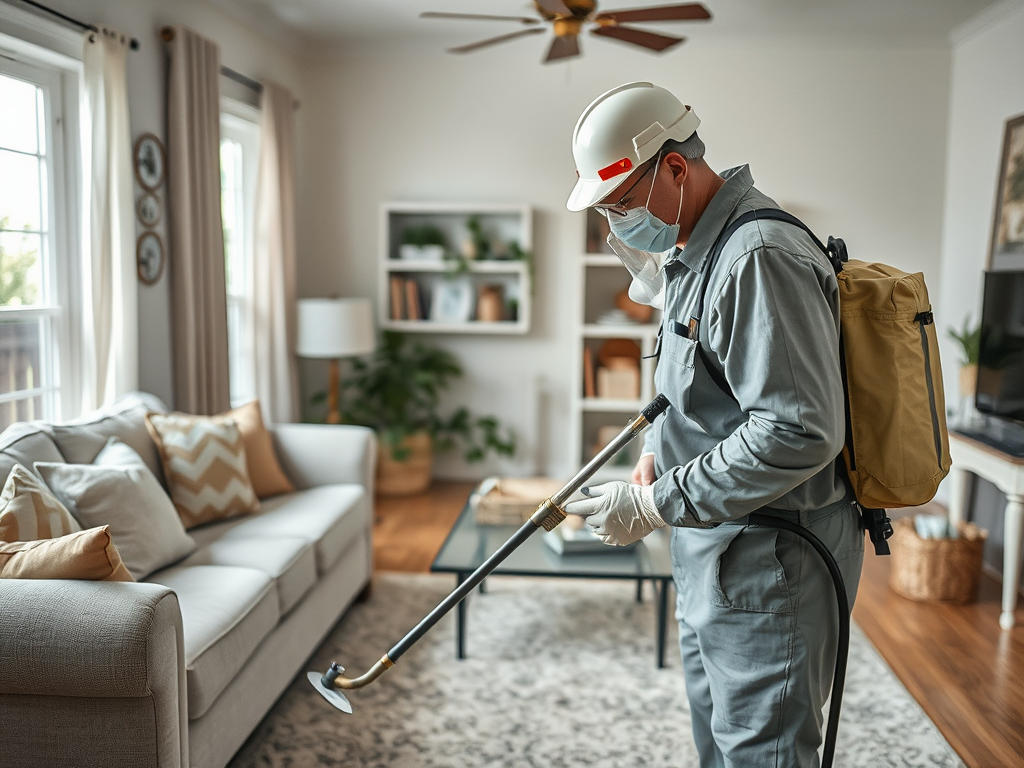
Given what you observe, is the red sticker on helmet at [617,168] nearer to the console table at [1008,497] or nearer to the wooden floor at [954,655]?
the wooden floor at [954,655]

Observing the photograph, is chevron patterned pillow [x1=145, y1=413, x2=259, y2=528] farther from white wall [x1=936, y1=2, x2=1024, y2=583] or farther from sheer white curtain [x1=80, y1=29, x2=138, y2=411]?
white wall [x1=936, y1=2, x2=1024, y2=583]

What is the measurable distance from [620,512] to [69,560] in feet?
3.74

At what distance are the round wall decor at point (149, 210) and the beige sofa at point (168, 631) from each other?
2.75 feet

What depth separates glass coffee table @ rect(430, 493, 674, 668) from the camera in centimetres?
264

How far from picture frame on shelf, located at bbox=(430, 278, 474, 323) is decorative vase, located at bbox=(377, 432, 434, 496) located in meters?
0.73

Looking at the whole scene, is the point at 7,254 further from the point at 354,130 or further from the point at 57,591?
the point at 354,130

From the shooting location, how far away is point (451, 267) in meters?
4.93

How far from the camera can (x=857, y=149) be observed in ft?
15.9

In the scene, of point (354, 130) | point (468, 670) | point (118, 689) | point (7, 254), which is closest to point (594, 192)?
point (118, 689)

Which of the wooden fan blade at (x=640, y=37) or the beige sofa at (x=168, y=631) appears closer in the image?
the beige sofa at (x=168, y=631)

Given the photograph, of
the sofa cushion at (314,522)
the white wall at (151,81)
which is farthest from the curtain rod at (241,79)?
the sofa cushion at (314,522)

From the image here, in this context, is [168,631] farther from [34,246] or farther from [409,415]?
[409,415]

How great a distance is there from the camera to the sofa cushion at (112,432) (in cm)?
240

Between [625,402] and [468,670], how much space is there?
2519mm
